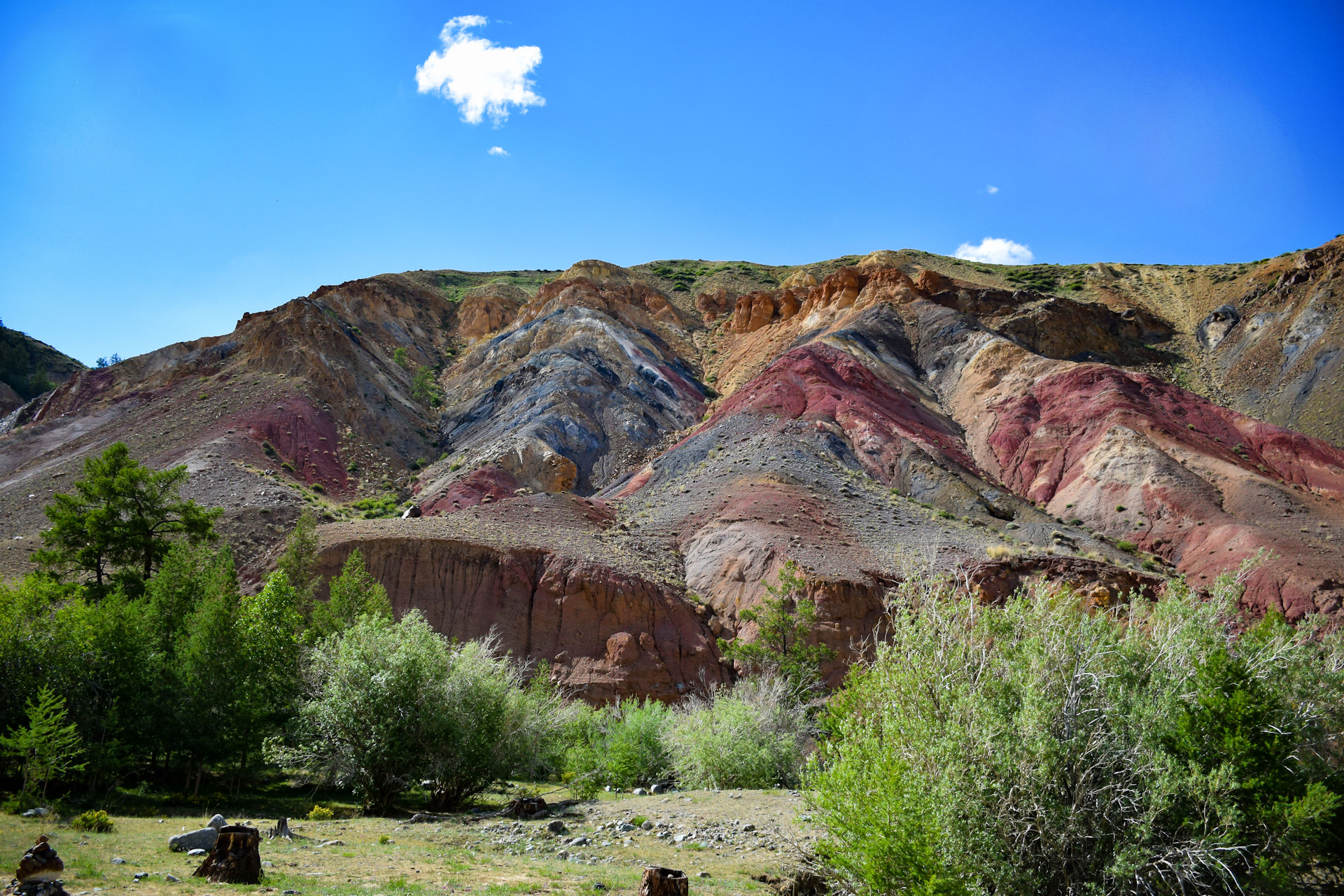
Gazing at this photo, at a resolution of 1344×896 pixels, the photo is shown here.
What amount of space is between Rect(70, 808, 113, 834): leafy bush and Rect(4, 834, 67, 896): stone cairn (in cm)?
690

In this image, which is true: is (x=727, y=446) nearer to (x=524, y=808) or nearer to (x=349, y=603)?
(x=349, y=603)

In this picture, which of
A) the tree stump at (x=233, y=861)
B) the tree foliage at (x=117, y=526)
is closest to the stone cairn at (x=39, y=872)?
the tree stump at (x=233, y=861)

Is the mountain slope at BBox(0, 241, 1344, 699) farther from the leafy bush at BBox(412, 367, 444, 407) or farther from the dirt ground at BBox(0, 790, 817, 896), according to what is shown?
the dirt ground at BBox(0, 790, 817, 896)

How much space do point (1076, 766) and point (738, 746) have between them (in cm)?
1537

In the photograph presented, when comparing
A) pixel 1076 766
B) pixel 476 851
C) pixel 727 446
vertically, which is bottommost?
pixel 476 851

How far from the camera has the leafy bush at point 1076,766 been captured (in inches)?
405

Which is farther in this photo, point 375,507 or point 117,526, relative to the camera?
point 375,507

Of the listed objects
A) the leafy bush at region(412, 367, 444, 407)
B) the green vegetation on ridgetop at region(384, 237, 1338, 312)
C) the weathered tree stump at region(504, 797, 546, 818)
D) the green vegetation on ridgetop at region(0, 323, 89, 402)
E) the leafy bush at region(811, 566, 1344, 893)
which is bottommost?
the weathered tree stump at region(504, 797, 546, 818)

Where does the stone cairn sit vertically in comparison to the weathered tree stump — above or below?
above

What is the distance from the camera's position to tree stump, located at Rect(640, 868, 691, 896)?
36.7ft

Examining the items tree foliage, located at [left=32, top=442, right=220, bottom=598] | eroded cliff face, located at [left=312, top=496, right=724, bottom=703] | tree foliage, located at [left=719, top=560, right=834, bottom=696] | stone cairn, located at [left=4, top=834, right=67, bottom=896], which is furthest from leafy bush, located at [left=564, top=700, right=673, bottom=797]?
tree foliage, located at [left=32, top=442, right=220, bottom=598]

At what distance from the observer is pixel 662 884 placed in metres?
11.2

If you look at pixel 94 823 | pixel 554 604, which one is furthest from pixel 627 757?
pixel 554 604

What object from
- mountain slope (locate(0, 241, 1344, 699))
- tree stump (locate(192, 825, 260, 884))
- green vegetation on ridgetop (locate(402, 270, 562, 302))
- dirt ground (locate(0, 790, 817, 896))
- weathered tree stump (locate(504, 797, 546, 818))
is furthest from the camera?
green vegetation on ridgetop (locate(402, 270, 562, 302))
